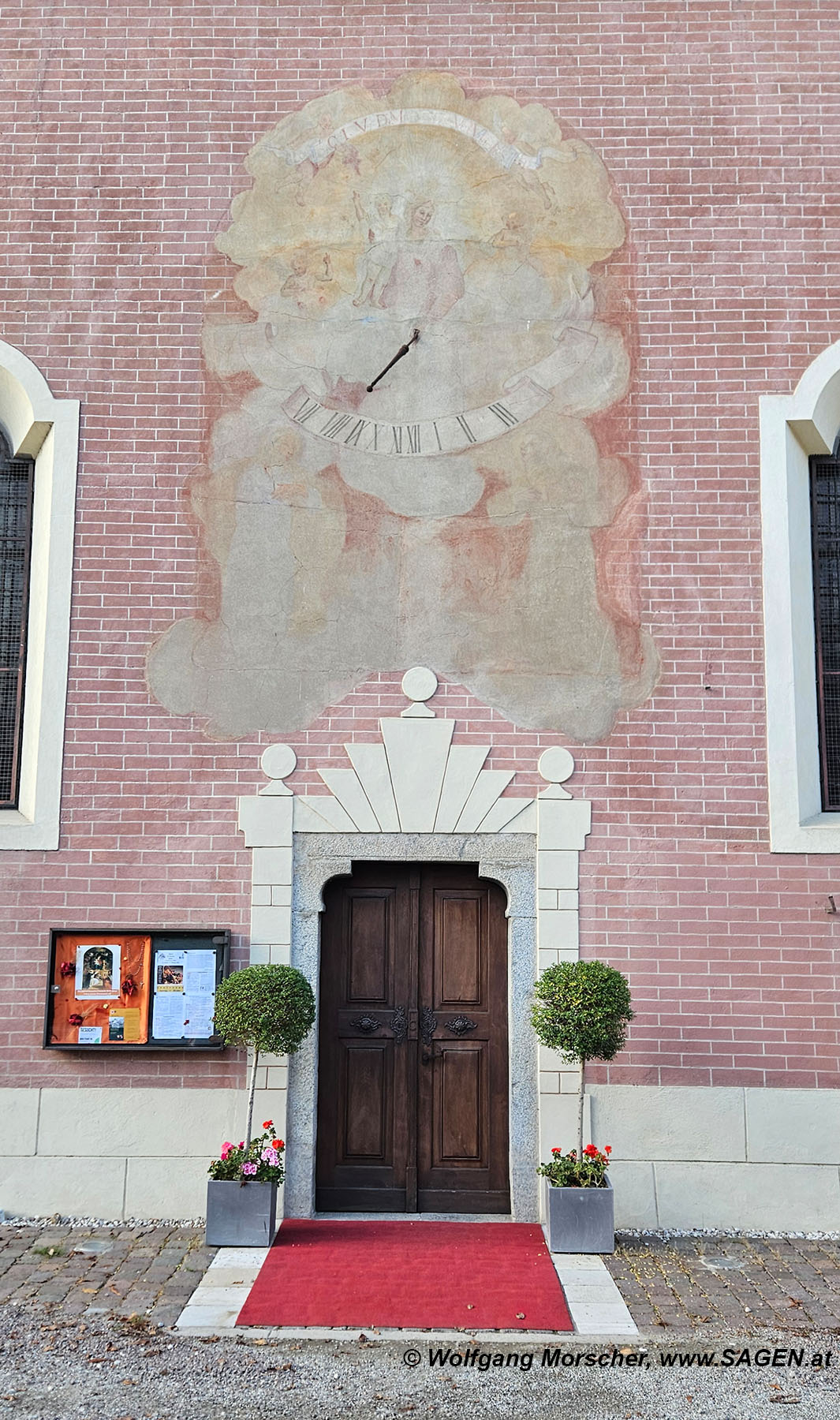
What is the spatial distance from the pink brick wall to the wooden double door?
69 cm

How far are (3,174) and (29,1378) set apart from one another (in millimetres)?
7531

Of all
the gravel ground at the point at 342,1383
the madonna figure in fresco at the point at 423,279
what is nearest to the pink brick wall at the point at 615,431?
the madonna figure in fresco at the point at 423,279

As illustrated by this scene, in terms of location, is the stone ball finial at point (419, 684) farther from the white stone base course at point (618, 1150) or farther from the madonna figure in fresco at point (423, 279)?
the white stone base course at point (618, 1150)

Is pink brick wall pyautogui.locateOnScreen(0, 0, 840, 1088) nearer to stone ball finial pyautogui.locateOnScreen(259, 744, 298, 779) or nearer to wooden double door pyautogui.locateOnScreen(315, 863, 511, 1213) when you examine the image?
stone ball finial pyautogui.locateOnScreen(259, 744, 298, 779)

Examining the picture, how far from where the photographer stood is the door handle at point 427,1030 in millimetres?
8211

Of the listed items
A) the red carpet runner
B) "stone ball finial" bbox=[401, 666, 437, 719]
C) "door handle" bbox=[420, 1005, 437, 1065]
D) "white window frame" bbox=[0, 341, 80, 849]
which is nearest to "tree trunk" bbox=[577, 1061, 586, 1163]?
→ the red carpet runner

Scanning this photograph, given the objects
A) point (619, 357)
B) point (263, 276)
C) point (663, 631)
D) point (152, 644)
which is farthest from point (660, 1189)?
point (263, 276)

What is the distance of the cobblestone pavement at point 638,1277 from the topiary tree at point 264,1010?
35.4 inches

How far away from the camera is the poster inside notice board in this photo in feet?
26.3

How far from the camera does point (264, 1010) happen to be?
24.1 ft

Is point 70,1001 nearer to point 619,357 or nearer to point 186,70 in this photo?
point 619,357

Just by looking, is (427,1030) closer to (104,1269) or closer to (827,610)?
(104,1269)

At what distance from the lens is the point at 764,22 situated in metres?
9.16

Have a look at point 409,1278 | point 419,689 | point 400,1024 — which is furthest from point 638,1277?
point 419,689
